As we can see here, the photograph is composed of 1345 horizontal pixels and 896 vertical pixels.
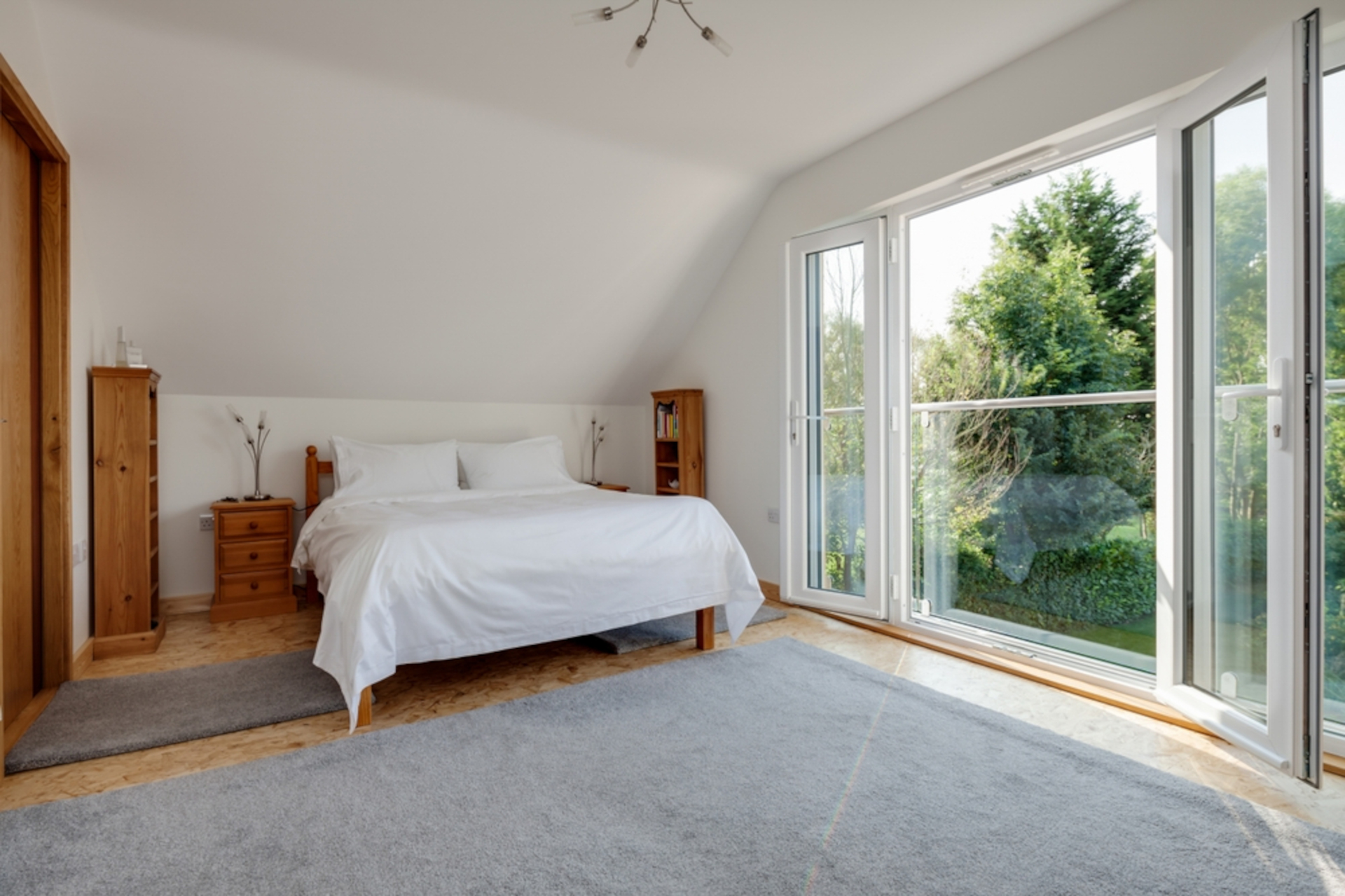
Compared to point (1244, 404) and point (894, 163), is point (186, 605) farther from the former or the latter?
point (1244, 404)

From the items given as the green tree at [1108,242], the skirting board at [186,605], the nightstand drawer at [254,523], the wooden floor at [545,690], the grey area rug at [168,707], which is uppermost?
the green tree at [1108,242]

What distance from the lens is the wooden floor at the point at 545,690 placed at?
1981 millimetres

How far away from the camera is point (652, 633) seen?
3408 mm

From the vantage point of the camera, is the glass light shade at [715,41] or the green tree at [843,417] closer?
the glass light shade at [715,41]

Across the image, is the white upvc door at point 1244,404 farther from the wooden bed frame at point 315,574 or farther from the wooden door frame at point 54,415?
the wooden door frame at point 54,415

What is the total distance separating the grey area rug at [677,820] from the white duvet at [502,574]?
31cm

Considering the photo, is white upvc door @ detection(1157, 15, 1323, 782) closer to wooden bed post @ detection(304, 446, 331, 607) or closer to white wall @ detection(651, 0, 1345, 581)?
white wall @ detection(651, 0, 1345, 581)

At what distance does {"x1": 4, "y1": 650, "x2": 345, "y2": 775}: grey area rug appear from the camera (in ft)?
7.13

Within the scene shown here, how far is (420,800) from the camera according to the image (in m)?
1.86

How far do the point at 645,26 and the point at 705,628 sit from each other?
248 centimetres

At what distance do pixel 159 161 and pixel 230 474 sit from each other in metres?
1.87

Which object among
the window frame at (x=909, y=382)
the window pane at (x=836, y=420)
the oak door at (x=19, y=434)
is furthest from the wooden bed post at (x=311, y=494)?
the window frame at (x=909, y=382)

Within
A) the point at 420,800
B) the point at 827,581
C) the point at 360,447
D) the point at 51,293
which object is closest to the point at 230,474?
the point at 360,447

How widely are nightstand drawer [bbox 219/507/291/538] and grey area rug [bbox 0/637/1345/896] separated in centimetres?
214
